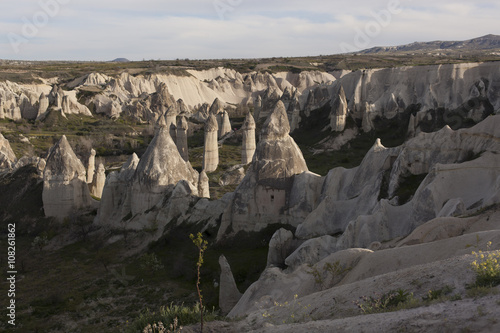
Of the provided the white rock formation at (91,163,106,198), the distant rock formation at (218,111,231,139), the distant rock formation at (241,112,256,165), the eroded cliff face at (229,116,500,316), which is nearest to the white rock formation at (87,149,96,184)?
the white rock formation at (91,163,106,198)

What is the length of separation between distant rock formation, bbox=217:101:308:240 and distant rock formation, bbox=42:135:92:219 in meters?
11.1

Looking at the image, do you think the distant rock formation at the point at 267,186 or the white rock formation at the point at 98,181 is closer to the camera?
the distant rock formation at the point at 267,186

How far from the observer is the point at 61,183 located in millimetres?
28203

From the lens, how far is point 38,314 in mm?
18266

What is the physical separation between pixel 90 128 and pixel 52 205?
43.4 m

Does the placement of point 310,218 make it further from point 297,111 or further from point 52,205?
point 297,111

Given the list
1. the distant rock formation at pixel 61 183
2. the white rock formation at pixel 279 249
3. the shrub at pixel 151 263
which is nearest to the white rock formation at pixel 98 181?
the distant rock formation at pixel 61 183

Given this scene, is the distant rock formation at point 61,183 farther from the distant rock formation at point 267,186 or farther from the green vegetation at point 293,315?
the green vegetation at point 293,315

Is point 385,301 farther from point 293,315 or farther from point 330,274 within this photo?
point 330,274

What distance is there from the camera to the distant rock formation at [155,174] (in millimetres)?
25906

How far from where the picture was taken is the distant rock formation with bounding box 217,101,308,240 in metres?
21.7

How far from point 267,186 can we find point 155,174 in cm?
719

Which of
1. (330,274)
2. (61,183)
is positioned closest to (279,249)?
(330,274)

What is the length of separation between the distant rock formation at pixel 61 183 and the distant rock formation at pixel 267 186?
436 inches
